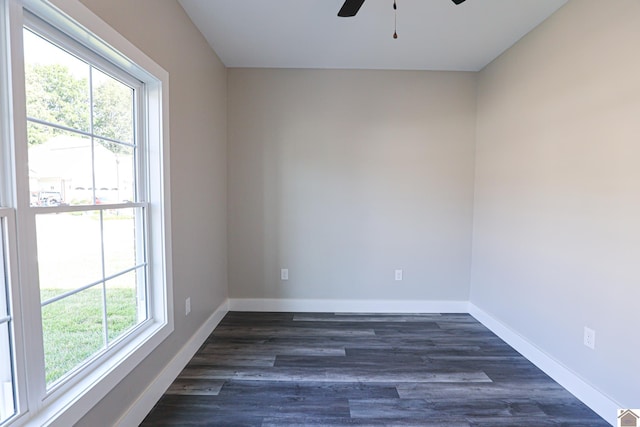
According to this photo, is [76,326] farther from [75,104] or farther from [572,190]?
[572,190]

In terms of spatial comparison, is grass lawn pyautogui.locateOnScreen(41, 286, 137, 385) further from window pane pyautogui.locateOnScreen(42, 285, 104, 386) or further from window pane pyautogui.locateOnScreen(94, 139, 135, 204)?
window pane pyautogui.locateOnScreen(94, 139, 135, 204)

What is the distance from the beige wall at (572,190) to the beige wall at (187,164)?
268cm

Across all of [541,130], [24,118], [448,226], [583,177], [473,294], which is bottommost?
[473,294]

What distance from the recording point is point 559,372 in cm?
195

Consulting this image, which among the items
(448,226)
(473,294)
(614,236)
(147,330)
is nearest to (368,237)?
(448,226)

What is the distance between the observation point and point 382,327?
2744 mm

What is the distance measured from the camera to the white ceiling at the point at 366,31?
6.42 feet

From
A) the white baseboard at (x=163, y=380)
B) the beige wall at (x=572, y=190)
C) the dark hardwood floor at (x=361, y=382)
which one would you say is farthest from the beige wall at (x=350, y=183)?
the white baseboard at (x=163, y=380)

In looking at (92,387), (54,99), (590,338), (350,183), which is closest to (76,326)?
(92,387)

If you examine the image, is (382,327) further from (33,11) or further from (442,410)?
(33,11)

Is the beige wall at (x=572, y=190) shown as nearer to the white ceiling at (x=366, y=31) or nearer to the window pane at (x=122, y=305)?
the white ceiling at (x=366, y=31)

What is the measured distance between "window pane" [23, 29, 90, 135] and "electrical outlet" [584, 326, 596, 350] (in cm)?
306

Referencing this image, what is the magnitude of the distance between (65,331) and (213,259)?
1.43 m

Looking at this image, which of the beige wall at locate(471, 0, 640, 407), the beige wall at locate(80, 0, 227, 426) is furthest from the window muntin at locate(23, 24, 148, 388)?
the beige wall at locate(471, 0, 640, 407)
